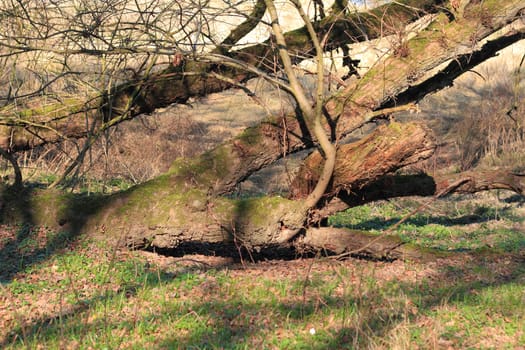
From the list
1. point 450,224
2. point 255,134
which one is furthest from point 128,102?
point 450,224

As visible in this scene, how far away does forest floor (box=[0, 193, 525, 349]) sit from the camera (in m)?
4.76

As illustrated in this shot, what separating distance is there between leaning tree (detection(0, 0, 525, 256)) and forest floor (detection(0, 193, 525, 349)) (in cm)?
32

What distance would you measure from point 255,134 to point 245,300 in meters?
2.17

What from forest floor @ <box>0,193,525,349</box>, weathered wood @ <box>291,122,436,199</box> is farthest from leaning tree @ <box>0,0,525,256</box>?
forest floor @ <box>0,193,525,349</box>

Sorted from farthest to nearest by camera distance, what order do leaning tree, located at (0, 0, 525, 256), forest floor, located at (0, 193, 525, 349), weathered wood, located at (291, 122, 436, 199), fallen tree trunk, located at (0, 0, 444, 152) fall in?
fallen tree trunk, located at (0, 0, 444, 152)
leaning tree, located at (0, 0, 525, 256)
weathered wood, located at (291, 122, 436, 199)
forest floor, located at (0, 193, 525, 349)

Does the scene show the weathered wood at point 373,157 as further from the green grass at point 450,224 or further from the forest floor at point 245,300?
the green grass at point 450,224

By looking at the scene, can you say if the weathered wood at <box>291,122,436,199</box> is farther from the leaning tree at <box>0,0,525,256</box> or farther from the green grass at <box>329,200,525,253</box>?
the green grass at <box>329,200,525,253</box>

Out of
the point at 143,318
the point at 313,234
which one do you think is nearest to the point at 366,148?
the point at 313,234

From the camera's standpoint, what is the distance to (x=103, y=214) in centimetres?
683

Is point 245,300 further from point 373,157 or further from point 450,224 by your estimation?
point 450,224

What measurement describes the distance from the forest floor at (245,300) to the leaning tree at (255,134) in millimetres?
317

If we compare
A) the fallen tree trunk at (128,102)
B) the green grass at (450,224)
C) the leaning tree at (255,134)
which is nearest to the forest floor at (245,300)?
the leaning tree at (255,134)

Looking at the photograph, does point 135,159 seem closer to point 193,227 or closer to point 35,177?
point 35,177

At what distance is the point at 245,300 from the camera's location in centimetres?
563
